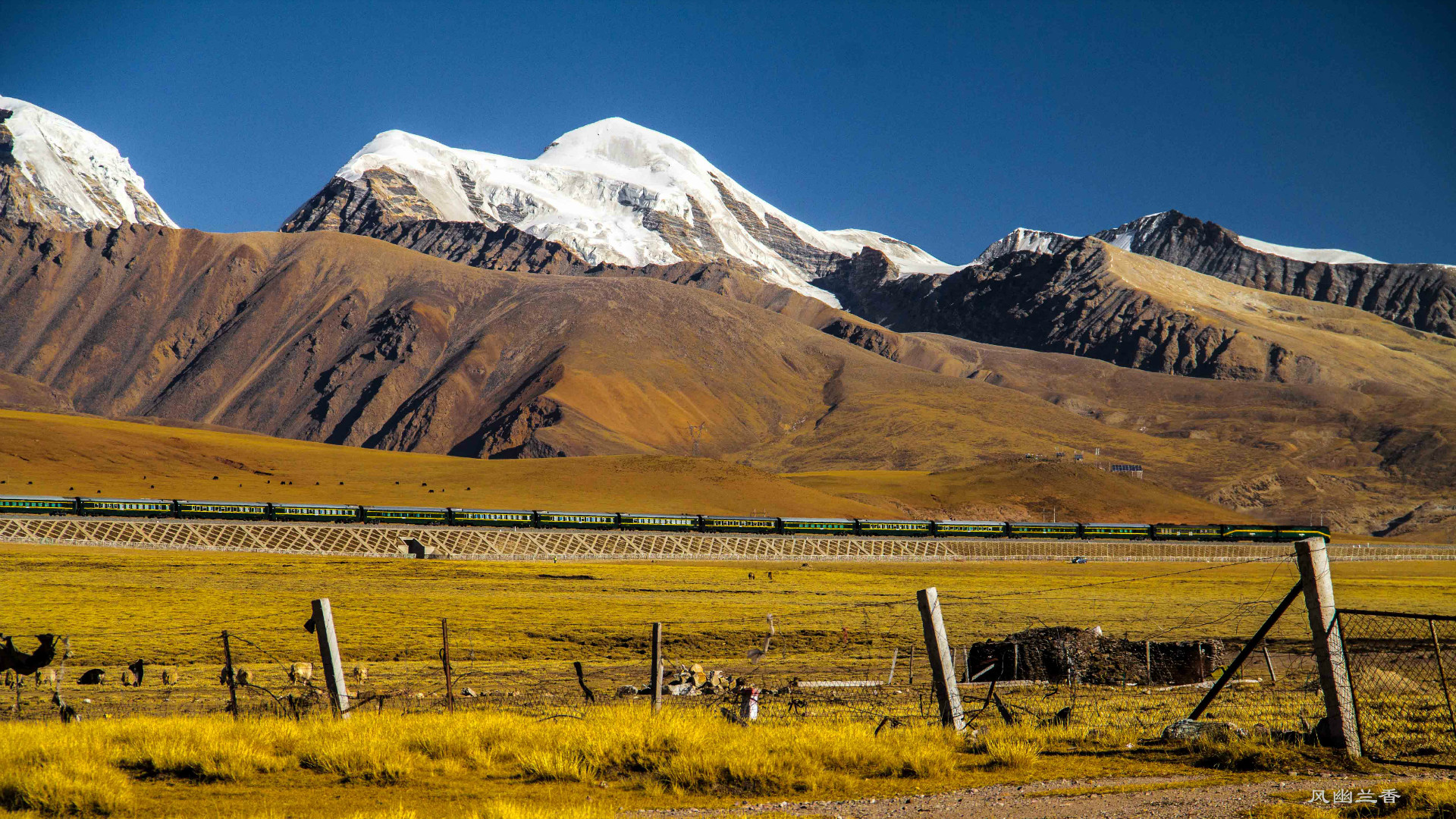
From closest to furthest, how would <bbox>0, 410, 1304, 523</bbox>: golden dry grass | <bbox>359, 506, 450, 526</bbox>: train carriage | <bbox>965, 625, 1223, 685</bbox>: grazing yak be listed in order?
<bbox>965, 625, 1223, 685</bbox>: grazing yak, <bbox>359, 506, 450, 526</bbox>: train carriage, <bbox>0, 410, 1304, 523</bbox>: golden dry grass

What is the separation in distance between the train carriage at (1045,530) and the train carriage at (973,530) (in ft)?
3.94

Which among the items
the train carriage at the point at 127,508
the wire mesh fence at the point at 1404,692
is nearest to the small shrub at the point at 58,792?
the wire mesh fence at the point at 1404,692

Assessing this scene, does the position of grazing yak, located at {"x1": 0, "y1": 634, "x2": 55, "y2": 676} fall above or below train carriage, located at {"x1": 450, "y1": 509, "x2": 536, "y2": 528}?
below

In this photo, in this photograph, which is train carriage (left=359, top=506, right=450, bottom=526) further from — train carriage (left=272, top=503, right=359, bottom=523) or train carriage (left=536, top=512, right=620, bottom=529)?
train carriage (left=536, top=512, right=620, bottom=529)

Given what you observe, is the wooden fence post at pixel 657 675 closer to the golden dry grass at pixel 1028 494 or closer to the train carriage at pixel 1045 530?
the train carriage at pixel 1045 530

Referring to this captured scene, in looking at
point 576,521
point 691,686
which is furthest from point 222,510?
point 691,686

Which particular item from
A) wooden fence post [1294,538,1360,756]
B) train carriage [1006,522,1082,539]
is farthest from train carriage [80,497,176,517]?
wooden fence post [1294,538,1360,756]

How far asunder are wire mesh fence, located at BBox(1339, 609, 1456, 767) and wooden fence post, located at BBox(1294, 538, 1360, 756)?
0.42ft

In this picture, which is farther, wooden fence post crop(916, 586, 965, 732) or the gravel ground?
wooden fence post crop(916, 586, 965, 732)

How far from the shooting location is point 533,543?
65.3 meters

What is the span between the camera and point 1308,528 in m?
88.7

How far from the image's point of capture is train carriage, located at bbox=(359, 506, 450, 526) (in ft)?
216

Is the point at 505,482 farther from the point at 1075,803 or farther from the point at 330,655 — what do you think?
the point at 1075,803

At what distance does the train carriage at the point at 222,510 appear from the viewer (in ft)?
209
